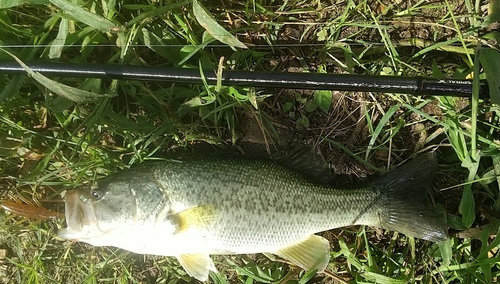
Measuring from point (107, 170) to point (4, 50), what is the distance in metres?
0.80

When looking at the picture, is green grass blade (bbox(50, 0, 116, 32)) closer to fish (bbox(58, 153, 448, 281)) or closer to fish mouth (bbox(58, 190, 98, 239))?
fish (bbox(58, 153, 448, 281))

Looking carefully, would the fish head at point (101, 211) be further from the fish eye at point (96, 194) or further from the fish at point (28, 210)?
the fish at point (28, 210)

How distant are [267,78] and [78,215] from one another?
113 centimetres

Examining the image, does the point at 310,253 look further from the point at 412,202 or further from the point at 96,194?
the point at 96,194

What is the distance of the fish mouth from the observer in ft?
7.61

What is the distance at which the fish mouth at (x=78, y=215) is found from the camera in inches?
91.4

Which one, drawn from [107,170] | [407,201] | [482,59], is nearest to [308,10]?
[482,59]

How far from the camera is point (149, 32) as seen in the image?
2.51 metres

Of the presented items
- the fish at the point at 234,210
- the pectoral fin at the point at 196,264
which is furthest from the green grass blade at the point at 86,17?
the pectoral fin at the point at 196,264

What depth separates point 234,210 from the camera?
95.4 inches

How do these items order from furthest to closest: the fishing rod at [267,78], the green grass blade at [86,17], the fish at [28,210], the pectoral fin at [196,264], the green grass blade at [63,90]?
the fish at [28,210]
the pectoral fin at [196,264]
the green grass blade at [86,17]
the fishing rod at [267,78]
the green grass blade at [63,90]

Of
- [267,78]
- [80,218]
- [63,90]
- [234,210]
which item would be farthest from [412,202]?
[63,90]

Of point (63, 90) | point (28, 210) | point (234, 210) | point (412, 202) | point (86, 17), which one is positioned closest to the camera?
point (63, 90)

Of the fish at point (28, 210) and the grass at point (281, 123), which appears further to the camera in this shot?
the fish at point (28, 210)
